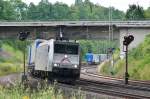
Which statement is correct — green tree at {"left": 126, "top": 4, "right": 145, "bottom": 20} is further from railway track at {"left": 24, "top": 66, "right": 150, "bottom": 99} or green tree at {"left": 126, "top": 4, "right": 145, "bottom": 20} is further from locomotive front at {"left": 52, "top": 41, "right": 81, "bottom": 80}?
locomotive front at {"left": 52, "top": 41, "right": 81, "bottom": 80}

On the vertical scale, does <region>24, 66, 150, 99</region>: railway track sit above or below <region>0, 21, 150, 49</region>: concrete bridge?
below

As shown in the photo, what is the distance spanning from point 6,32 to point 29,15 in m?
65.5

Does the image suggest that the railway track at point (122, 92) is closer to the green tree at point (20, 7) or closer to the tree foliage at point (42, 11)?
the tree foliage at point (42, 11)

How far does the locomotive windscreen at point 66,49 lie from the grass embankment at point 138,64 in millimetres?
16561

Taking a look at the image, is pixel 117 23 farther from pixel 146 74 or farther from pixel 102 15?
pixel 102 15

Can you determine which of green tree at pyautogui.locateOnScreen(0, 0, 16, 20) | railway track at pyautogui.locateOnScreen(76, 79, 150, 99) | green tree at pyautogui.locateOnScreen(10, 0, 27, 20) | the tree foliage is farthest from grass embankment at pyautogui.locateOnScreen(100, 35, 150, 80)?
green tree at pyautogui.locateOnScreen(10, 0, 27, 20)

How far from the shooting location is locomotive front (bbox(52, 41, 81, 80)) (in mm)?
38031

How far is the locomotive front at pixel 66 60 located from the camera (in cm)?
3803

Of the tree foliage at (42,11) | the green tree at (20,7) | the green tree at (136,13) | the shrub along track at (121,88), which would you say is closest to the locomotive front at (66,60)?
the shrub along track at (121,88)

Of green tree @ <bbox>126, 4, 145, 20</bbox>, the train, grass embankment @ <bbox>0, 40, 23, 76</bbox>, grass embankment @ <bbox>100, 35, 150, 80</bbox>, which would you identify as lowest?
grass embankment @ <bbox>0, 40, 23, 76</bbox>

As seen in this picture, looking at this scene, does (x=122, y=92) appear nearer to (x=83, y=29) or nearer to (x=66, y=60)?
(x=66, y=60)

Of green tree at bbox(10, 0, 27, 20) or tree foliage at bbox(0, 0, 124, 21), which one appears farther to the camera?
green tree at bbox(10, 0, 27, 20)

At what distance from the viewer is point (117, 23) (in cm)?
7256

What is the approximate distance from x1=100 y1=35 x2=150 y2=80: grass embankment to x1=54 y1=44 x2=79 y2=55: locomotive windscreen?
16561 millimetres
